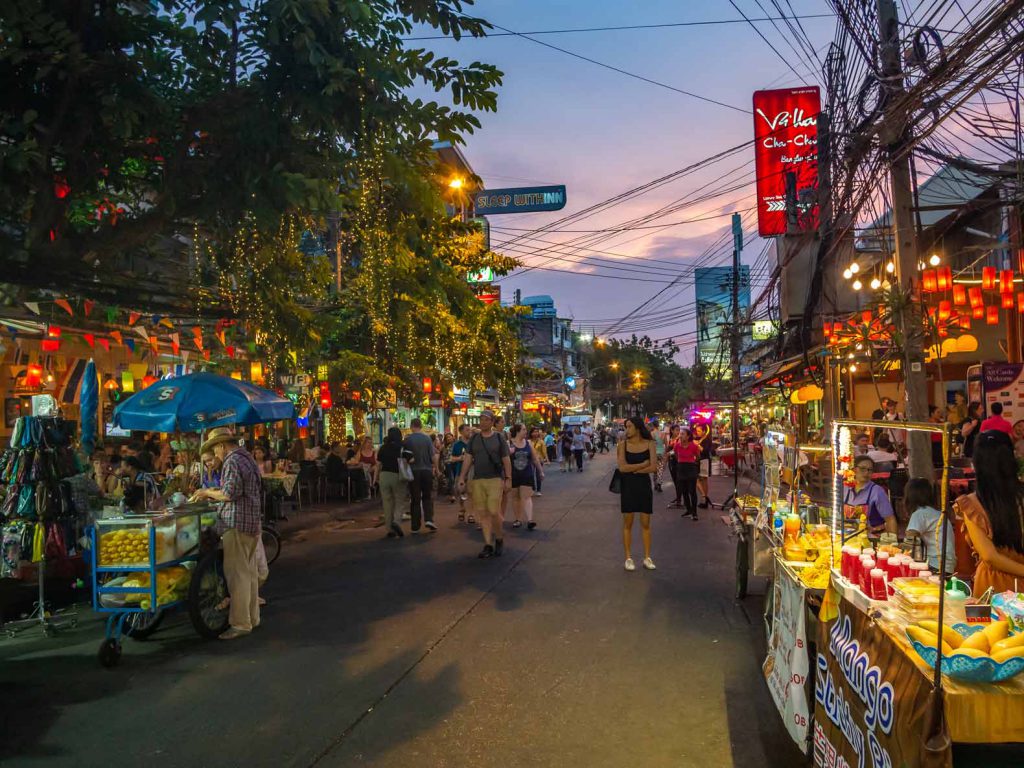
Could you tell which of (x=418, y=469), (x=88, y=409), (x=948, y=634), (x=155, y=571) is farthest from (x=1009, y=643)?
(x=88, y=409)

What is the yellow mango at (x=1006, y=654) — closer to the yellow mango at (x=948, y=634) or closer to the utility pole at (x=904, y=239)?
the yellow mango at (x=948, y=634)

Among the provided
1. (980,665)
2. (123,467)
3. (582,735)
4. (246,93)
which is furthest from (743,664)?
(123,467)

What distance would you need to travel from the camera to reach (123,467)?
35.9ft

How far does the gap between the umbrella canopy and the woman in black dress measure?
4825 millimetres

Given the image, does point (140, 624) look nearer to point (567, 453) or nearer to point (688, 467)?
point (688, 467)

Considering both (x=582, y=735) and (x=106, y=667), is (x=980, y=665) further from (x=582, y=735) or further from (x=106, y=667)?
(x=106, y=667)

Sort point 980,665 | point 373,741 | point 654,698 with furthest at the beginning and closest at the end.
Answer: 1. point 654,698
2. point 373,741
3. point 980,665

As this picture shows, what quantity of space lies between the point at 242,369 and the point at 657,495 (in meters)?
10.4

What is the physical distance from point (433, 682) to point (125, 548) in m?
2.90

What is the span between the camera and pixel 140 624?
7.03 metres

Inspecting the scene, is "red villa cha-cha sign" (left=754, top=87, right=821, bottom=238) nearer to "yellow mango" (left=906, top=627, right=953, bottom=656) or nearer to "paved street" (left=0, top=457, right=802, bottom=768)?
"paved street" (left=0, top=457, right=802, bottom=768)

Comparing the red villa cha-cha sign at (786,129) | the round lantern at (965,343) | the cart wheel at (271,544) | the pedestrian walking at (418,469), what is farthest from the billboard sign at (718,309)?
the cart wheel at (271,544)

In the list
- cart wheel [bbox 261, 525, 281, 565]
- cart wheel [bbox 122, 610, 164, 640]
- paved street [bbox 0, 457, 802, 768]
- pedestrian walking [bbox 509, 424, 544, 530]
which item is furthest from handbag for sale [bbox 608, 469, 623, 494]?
cart wheel [bbox 122, 610, 164, 640]

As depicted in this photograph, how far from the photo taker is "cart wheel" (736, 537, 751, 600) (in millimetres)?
7838
